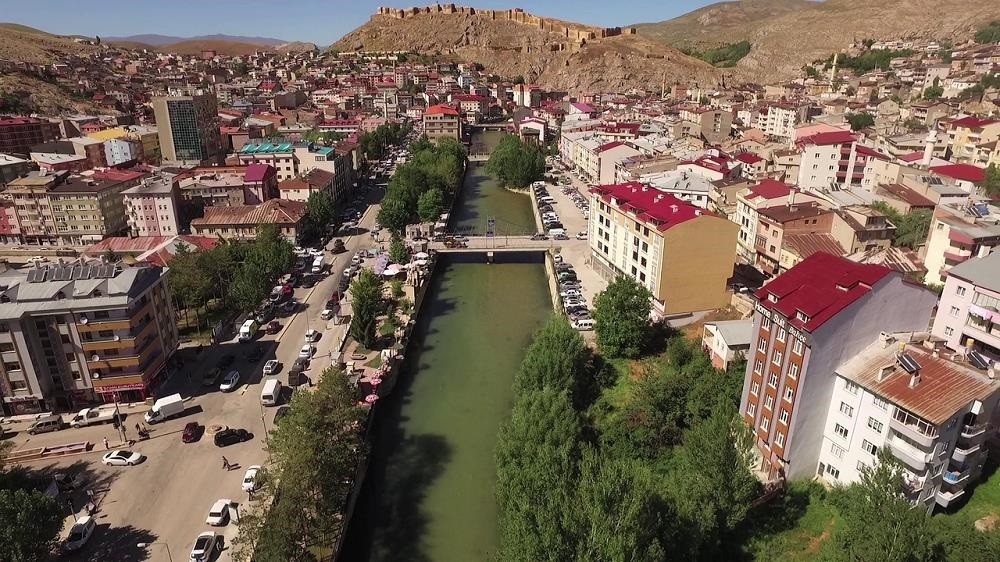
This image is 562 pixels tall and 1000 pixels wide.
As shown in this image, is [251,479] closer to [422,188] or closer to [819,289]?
[819,289]

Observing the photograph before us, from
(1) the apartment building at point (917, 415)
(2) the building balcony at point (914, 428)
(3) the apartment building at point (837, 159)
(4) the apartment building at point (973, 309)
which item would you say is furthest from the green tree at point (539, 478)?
(3) the apartment building at point (837, 159)

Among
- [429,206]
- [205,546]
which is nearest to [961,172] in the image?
[429,206]

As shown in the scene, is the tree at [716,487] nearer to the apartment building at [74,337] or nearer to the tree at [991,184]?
the apartment building at [74,337]

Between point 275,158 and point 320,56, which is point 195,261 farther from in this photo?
point 320,56

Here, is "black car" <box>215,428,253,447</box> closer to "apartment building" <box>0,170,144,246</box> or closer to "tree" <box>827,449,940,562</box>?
"tree" <box>827,449,940,562</box>

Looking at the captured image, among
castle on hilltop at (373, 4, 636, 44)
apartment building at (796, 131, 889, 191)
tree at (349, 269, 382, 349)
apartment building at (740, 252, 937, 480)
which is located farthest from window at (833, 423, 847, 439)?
castle on hilltop at (373, 4, 636, 44)

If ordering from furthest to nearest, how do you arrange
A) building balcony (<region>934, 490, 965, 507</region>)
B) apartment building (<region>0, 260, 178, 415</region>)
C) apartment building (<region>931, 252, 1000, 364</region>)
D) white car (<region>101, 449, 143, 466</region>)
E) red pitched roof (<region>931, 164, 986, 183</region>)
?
1. red pitched roof (<region>931, 164, 986, 183</region>)
2. apartment building (<region>0, 260, 178, 415</region>)
3. white car (<region>101, 449, 143, 466</region>)
4. apartment building (<region>931, 252, 1000, 364</region>)
5. building balcony (<region>934, 490, 965, 507</region>)

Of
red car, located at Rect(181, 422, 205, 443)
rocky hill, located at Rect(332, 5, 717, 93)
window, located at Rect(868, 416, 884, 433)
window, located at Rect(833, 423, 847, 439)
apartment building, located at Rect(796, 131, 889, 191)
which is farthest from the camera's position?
rocky hill, located at Rect(332, 5, 717, 93)

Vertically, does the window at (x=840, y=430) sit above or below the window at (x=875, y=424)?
below
